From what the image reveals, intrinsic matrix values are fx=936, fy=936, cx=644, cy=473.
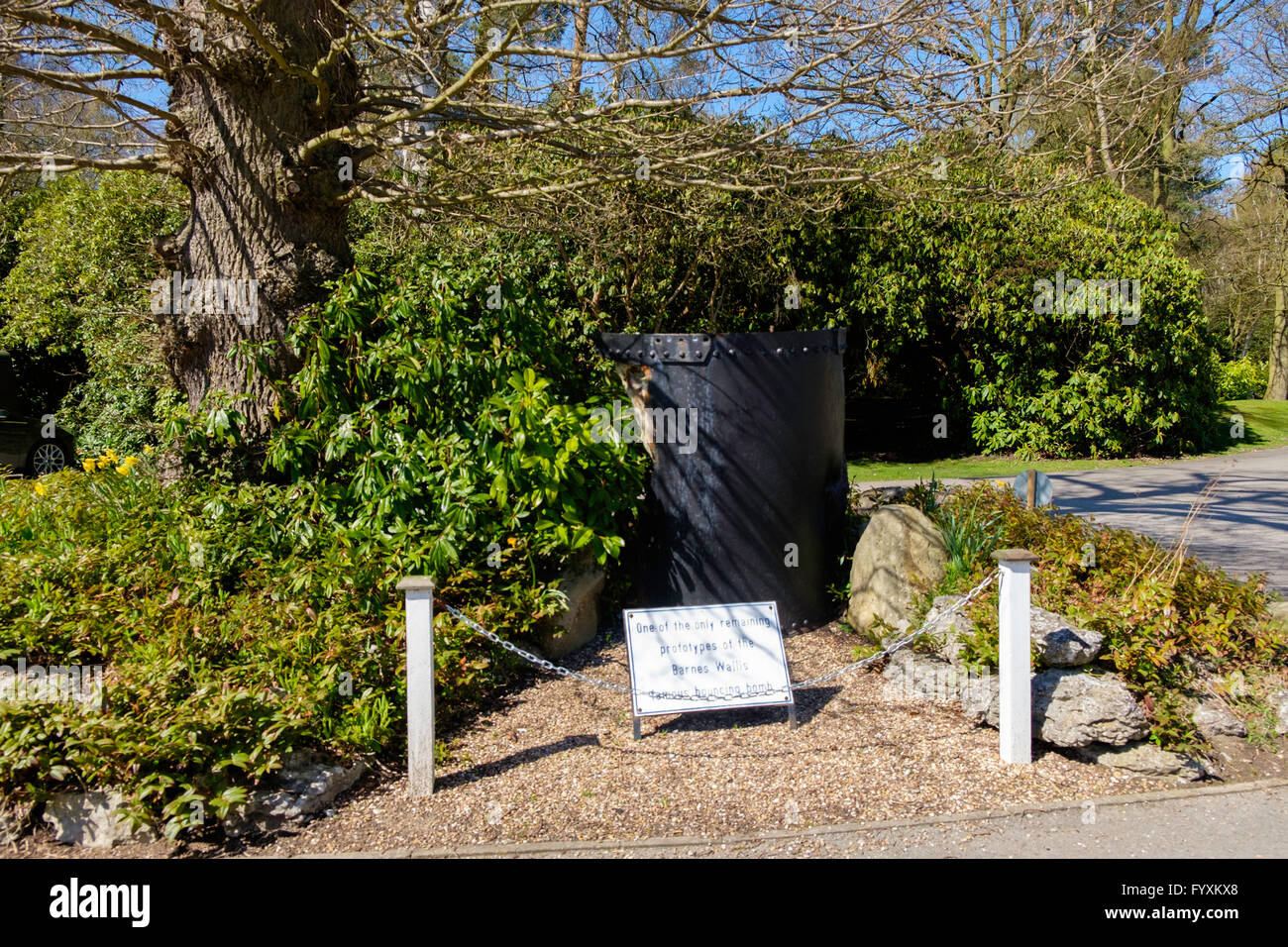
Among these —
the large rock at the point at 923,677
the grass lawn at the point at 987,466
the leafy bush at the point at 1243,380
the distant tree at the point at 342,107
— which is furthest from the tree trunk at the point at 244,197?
the leafy bush at the point at 1243,380

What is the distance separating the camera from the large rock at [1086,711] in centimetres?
412

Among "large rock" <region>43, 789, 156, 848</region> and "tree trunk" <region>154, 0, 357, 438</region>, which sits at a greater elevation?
"tree trunk" <region>154, 0, 357, 438</region>

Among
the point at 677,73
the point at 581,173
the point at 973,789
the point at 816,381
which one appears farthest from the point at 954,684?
the point at 581,173

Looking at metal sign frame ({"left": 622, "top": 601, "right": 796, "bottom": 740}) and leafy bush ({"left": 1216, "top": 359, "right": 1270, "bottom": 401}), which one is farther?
leafy bush ({"left": 1216, "top": 359, "right": 1270, "bottom": 401})

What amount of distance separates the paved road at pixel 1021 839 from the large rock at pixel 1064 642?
0.75m

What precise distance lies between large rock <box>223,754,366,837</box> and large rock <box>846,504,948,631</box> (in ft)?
10.0

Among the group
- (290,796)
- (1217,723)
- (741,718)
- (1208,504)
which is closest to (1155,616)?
(1217,723)

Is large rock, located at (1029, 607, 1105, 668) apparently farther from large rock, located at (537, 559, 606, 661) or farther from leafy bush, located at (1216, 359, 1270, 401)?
leafy bush, located at (1216, 359, 1270, 401)

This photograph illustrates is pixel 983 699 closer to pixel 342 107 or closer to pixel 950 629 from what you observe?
pixel 950 629

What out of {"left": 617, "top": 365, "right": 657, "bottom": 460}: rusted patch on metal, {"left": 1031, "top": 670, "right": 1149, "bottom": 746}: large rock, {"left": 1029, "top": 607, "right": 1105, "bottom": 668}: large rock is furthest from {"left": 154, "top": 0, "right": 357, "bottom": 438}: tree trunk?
{"left": 1031, "top": 670, "right": 1149, "bottom": 746}: large rock

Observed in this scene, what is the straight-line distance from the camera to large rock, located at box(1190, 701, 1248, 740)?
14.2 feet

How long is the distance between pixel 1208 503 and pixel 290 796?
9037 millimetres

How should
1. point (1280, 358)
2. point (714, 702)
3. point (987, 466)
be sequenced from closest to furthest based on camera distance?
point (714, 702) < point (987, 466) < point (1280, 358)

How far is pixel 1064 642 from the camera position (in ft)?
14.4
